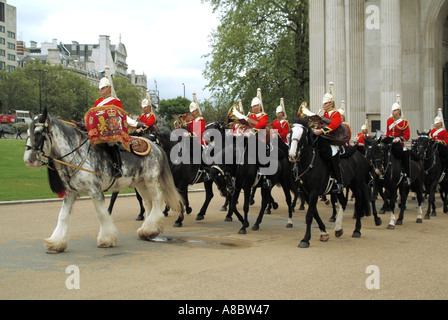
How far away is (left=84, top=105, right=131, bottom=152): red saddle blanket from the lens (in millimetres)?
10156

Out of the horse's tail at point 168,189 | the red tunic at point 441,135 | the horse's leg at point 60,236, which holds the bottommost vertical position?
the horse's leg at point 60,236

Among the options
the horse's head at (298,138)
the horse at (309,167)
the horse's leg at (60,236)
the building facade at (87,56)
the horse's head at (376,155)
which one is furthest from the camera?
the building facade at (87,56)

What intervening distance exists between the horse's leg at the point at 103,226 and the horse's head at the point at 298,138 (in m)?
4.00

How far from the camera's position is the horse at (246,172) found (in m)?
12.8

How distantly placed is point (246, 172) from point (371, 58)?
19928 mm

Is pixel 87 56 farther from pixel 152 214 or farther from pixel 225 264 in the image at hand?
pixel 225 264

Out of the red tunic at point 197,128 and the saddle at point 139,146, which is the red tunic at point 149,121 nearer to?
the red tunic at point 197,128

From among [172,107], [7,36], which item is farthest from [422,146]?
[7,36]

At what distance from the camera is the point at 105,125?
402 inches

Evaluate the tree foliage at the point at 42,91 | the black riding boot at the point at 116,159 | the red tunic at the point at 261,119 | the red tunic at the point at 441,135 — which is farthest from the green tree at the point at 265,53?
the tree foliage at the point at 42,91

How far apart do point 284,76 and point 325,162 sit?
26.8 meters

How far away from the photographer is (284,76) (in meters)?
37.1

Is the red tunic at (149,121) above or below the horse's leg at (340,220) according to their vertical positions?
above
